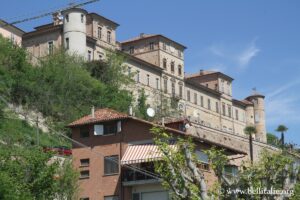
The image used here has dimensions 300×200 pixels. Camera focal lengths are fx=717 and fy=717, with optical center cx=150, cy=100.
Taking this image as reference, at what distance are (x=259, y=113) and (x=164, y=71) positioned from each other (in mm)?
33725

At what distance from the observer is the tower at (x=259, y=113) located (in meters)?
132

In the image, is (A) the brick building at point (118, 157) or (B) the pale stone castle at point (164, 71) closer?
(A) the brick building at point (118, 157)

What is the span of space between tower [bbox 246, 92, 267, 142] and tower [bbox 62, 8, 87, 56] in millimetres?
52060

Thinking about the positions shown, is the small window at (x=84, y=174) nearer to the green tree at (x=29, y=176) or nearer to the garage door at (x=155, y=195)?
the garage door at (x=155, y=195)

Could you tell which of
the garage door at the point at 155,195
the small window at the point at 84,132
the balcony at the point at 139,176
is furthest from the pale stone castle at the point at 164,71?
the garage door at the point at 155,195

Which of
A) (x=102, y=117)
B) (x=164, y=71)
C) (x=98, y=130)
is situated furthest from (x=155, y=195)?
(x=164, y=71)

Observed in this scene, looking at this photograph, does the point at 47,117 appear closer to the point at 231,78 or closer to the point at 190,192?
the point at 190,192

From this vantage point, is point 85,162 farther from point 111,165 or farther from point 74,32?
point 74,32

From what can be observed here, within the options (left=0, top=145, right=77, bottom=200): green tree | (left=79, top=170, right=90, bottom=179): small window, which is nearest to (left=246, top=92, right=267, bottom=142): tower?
(left=79, top=170, right=90, bottom=179): small window

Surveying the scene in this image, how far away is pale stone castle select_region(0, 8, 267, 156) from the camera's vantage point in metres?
89.4

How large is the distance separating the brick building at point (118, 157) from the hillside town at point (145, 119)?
0.07m

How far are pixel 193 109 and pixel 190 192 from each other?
9059 centimetres

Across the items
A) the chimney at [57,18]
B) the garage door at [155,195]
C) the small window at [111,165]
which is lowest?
the garage door at [155,195]

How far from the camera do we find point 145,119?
79.2 metres
